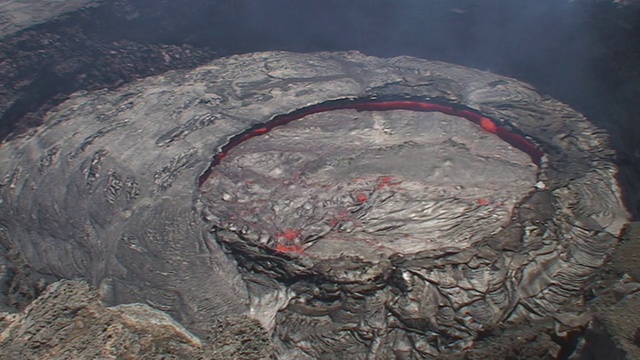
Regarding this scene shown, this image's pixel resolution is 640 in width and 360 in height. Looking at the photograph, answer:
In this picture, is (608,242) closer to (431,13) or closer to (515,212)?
(515,212)

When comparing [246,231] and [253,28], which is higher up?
[253,28]

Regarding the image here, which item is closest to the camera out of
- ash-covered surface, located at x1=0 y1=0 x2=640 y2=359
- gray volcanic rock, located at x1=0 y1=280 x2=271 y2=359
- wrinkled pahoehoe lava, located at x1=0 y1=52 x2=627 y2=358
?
gray volcanic rock, located at x1=0 y1=280 x2=271 y2=359

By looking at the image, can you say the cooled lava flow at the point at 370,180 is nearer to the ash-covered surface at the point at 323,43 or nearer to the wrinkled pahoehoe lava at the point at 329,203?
the wrinkled pahoehoe lava at the point at 329,203

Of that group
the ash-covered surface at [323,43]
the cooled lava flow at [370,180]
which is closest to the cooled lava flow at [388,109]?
the cooled lava flow at [370,180]

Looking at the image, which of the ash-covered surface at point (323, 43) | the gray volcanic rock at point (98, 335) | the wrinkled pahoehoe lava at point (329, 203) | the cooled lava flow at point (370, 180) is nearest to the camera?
the gray volcanic rock at point (98, 335)

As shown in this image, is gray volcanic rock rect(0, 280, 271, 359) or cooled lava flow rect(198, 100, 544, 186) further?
cooled lava flow rect(198, 100, 544, 186)

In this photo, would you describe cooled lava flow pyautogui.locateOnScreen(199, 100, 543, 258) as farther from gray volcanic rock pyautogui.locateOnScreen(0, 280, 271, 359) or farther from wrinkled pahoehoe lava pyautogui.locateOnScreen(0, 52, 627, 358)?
gray volcanic rock pyautogui.locateOnScreen(0, 280, 271, 359)

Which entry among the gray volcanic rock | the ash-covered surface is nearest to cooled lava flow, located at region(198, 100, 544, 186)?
the ash-covered surface

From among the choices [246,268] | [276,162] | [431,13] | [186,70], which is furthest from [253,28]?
[246,268]
